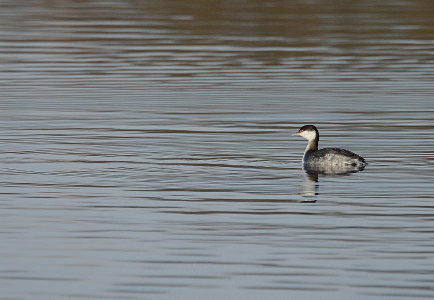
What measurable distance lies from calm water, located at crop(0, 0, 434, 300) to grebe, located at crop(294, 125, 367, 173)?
21cm

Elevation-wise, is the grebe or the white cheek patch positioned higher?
the white cheek patch

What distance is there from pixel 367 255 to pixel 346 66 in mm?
20537

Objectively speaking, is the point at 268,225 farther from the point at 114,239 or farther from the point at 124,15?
the point at 124,15

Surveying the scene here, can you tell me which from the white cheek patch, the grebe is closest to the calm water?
the grebe

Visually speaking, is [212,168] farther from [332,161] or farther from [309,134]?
[309,134]

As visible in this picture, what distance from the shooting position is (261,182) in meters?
17.8


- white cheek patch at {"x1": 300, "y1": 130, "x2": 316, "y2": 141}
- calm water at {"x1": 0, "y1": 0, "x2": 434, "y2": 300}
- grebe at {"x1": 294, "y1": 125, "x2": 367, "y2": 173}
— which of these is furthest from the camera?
white cheek patch at {"x1": 300, "y1": 130, "x2": 316, "y2": 141}

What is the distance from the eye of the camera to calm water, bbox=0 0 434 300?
12812mm

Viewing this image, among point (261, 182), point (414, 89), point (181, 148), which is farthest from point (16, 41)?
point (261, 182)

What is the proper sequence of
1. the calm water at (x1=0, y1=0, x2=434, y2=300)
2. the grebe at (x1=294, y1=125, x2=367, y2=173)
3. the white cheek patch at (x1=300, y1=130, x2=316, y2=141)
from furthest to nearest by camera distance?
1. the white cheek patch at (x1=300, y1=130, x2=316, y2=141)
2. the grebe at (x1=294, y1=125, x2=367, y2=173)
3. the calm water at (x1=0, y1=0, x2=434, y2=300)

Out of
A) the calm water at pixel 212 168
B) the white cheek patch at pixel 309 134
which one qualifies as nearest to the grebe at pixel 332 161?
the calm water at pixel 212 168

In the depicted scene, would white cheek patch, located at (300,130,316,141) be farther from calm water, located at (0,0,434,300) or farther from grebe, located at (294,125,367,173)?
calm water, located at (0,0,434,300)

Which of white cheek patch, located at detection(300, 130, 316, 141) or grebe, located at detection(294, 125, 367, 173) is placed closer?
grebe, located at detection(294, 125, 367, 173)

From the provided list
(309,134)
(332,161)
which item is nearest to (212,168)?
(332,161)
